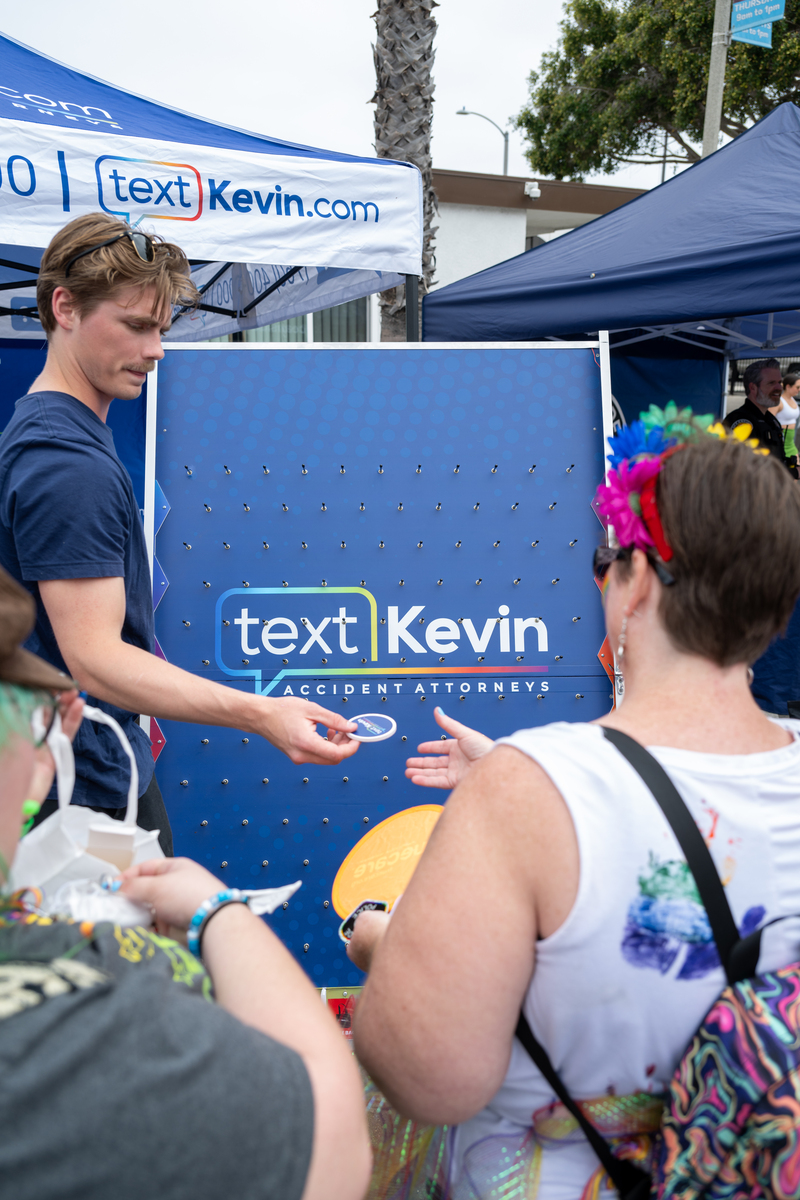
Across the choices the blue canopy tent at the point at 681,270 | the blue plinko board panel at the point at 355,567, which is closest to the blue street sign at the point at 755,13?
the blue canopy tent at the point at 681,270

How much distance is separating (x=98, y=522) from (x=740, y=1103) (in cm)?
116

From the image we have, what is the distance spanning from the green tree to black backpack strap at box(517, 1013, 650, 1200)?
14.8 meters

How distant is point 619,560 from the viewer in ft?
3.22

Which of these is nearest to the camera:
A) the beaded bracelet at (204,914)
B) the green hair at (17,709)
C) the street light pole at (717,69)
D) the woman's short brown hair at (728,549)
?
the green hair at (17,709)

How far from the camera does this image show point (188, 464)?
2398 millimetres

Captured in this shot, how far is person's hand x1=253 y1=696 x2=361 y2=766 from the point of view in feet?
4.44

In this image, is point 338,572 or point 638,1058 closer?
point 638,1058

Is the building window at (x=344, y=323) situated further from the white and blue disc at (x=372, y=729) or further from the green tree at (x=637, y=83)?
the white and blue disc at (x=372, y=729)

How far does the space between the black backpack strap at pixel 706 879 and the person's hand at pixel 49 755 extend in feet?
1.84

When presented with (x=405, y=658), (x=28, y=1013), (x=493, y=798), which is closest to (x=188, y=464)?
(x=405, y=658)

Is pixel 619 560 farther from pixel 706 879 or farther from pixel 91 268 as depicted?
pixel 91 268

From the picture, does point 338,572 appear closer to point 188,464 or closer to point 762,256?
point 188,464

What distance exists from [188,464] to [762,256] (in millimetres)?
2552

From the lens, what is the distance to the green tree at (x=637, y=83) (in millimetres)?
12117
